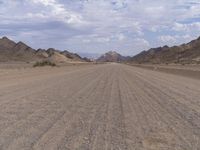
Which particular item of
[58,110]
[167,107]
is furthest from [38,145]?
[167,107]

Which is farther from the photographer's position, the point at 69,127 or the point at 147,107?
the point at 147,107

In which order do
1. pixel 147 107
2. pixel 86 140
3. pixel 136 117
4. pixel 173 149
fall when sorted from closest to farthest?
pixel 173 149
pixel 86 140
pixel 136 117
pixel 147 107

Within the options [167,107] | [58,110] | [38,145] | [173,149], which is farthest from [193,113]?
[38,145]

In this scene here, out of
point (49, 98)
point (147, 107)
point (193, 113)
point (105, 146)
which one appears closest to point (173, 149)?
point (105, 146)

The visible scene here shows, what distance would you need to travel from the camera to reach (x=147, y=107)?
14883 mm

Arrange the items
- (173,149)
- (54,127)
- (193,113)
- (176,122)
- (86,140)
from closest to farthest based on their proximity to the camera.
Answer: (173,149) < (86,140) < (54,127) < (176,122) < (193,113)

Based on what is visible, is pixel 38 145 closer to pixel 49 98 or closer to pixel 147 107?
pixel 147 107

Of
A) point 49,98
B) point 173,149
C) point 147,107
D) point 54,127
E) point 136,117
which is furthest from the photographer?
point 49,98

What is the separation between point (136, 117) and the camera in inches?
484

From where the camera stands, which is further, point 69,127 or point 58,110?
point 58,110

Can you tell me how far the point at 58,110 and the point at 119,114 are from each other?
83.8 inches

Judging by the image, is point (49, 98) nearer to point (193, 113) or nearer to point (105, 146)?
point (193, 113)

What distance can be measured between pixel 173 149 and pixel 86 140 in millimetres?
1821

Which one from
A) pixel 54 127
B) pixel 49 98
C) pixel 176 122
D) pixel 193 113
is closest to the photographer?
pixel 54 127
